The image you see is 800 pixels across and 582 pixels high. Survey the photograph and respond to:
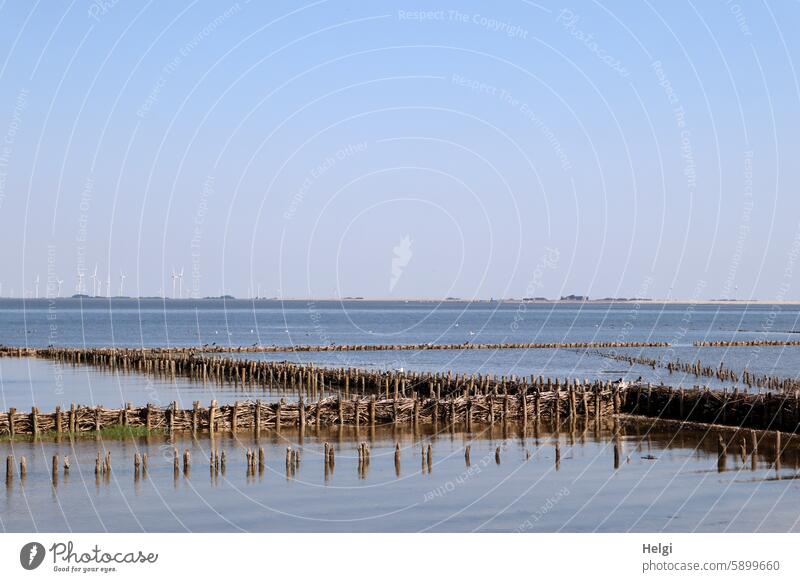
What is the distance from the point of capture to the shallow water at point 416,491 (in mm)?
27984

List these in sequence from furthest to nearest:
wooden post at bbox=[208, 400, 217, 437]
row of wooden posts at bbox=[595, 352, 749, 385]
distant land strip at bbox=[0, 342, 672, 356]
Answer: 1. distant land strip at bbox=[0, 342, 672, 356]
2. row of wooden posts at bbox=[595, 352, 749, 385]
3. wooden post at bbox=[208, 400, 217, 437]

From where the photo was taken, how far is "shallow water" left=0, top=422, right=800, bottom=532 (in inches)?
1102

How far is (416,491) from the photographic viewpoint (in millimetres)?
32125

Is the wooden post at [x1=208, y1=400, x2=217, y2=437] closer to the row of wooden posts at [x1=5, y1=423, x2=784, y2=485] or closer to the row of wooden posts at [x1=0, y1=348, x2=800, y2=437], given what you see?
the row of wooden posts at [x1=0, y1=348, x2=800, y2=437]

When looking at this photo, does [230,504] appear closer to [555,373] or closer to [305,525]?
[305,525]

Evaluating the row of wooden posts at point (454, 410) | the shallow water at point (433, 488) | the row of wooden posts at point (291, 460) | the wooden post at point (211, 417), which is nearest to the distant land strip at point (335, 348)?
the row of wooden posts at point (454, 410)

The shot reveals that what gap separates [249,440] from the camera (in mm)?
42375

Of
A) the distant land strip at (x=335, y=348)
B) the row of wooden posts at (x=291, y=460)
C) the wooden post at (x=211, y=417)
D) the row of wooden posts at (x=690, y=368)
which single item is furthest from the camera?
the distant land strip at (x=335, y=348)

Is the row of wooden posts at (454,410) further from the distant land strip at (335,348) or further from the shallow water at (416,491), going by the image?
the distant land strip at (335,348)

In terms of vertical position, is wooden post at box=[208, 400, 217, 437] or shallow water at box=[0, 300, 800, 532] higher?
wooden post at box=[208, 400, 217, 437]

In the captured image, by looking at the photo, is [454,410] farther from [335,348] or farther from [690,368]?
[335,348]

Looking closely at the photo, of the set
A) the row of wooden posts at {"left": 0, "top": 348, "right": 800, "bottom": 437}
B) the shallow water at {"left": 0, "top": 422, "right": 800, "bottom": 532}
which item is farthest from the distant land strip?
the shallow water at {"left": 0, "top": 422, "right": 800, "bottom": 532}

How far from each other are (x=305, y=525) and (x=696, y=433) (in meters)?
21.6
